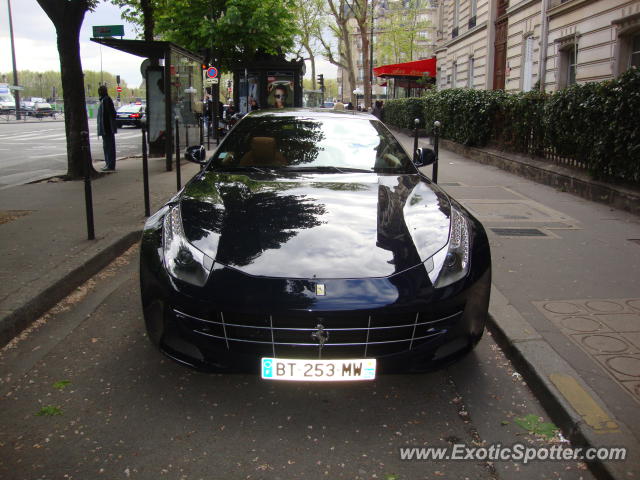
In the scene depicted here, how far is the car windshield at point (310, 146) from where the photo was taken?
462 cm

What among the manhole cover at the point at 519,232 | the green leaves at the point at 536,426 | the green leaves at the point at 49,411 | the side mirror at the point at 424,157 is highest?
the side mirror at the point at 424,157

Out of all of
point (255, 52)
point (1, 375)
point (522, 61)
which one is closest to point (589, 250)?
point (1, 375)

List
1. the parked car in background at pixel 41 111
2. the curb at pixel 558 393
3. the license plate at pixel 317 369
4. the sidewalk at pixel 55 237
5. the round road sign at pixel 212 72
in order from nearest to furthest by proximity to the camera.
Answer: the curb at pixel 558 393 < the license plate at pixel 317 369 < the sidewalk at pixel 55 237 < the round road sign at pixel 212 72 < the parked car in background at pixel 41 111

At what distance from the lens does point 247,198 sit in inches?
150

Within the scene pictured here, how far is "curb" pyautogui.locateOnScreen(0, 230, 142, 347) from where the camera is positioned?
400 cm

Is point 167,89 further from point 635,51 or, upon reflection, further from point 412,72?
point 412,72

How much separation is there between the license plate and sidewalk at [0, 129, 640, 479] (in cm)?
101

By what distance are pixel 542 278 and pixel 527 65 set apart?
1909 cm

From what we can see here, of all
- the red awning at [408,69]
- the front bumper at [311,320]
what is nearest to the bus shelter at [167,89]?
the front bumper at [311,320]

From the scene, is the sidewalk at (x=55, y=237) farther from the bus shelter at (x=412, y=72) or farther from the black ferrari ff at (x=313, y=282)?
the bus shelter at (x=412, y=72)

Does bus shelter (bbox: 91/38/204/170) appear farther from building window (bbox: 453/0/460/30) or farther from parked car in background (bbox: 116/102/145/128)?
parked car in background (bbox: 116/102/145/128)

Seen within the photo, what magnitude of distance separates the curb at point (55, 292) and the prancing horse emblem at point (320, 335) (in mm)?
2306

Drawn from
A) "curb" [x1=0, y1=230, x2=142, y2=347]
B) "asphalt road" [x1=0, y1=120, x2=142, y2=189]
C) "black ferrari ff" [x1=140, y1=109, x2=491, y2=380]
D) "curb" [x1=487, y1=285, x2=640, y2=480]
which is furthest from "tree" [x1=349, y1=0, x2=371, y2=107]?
"black ferrari ff" [x1=140, y1=109, x2=491, y2=380]

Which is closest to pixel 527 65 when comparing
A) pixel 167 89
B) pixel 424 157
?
pixel 167 89
